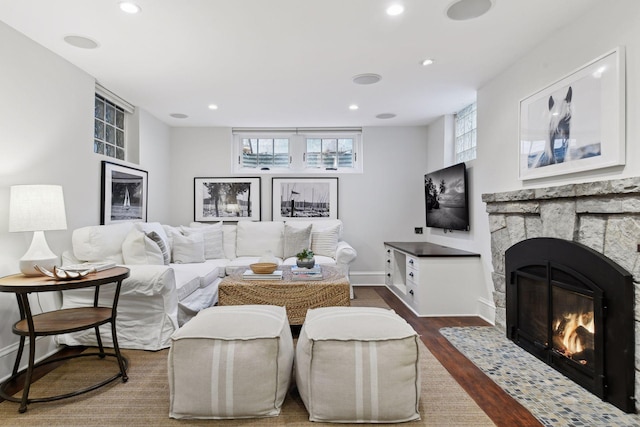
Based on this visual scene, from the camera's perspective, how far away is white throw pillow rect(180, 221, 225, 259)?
4340 mm

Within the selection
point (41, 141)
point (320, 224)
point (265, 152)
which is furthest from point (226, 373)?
point (265, 152)

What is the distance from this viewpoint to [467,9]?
7.00ft

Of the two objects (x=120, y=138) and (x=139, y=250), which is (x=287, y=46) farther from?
(x=120, y=138)

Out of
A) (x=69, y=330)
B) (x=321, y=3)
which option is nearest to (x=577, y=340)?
(x=321, y=3)

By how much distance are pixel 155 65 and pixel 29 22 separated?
84 centimetres

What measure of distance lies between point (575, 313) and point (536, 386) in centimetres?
55

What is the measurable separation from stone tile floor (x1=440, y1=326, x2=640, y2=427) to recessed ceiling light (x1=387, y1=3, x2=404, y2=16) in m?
2.42

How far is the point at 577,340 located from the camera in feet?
7.32

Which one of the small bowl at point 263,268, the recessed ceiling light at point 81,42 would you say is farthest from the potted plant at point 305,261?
the recessed ceiling light at point 81,42

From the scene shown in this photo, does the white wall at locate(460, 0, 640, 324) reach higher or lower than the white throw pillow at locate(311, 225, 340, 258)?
higher

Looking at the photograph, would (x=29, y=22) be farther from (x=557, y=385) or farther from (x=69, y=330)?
(x=557, y=385)

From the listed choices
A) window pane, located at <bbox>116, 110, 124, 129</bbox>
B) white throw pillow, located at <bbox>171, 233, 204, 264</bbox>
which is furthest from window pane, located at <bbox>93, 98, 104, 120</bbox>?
white throw pillow, located at <bbox>171, 233, 204, 264</bbox>

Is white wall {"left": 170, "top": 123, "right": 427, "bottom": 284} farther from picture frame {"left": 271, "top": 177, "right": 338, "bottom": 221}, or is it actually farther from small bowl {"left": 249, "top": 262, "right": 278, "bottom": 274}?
small bowl {"left": 249, "top": 262, "right": 278, "bottom": 274}

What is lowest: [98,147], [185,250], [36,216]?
[185,250]
